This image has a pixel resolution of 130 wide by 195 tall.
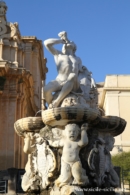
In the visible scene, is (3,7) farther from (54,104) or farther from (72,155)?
(72,155)

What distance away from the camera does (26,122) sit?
345 inches

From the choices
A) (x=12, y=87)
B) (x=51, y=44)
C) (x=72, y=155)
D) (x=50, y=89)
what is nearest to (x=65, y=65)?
(x=51, y=44)

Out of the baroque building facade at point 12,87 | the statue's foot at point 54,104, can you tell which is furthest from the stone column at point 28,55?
the statue's foot at point 54,104

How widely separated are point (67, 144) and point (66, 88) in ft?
5.50

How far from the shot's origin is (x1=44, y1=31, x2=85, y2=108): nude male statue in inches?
358

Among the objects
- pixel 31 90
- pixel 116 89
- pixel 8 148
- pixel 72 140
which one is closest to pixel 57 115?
pixel 72 140

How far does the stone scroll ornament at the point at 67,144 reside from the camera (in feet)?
25.6

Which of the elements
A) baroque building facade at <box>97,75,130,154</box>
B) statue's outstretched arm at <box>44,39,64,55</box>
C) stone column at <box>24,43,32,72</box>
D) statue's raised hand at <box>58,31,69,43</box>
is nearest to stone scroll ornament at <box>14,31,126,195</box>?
statue's outstretched arm at <box>44,39,64,55</box>

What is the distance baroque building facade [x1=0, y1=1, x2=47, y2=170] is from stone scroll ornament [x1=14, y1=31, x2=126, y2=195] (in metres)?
13.9

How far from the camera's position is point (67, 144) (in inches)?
312

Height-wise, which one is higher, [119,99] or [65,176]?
[119,99]

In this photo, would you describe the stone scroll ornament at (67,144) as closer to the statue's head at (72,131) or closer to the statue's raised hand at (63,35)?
the statue's head at (72,131)

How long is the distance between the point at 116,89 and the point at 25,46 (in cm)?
791

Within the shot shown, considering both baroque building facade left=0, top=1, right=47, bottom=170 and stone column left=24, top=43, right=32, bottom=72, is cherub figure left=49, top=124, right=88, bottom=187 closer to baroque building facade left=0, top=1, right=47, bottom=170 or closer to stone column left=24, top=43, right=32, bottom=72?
baroque building facade left=0, top=1, right=47, bottom=170
